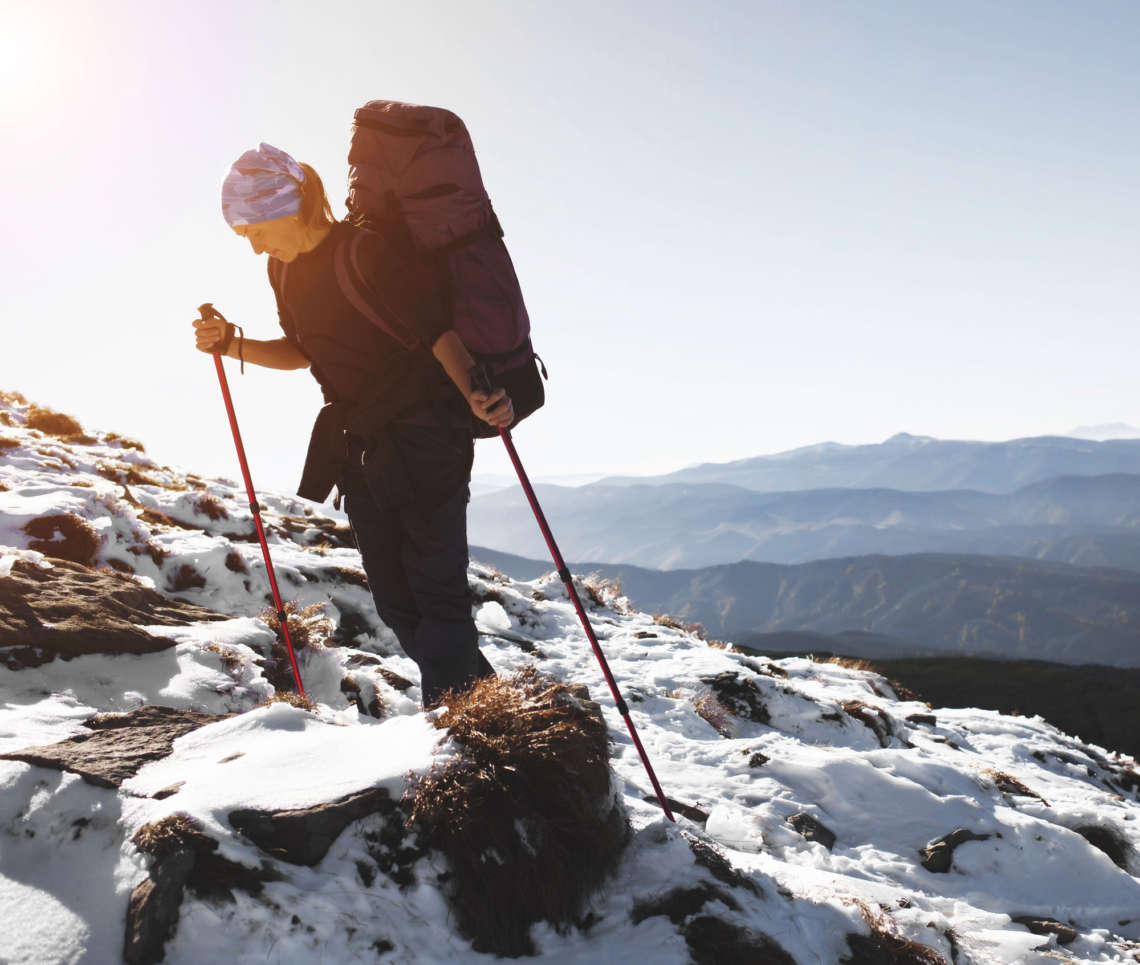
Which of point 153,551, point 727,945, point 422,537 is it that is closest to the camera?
point 727,945

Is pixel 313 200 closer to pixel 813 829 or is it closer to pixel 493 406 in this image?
pixel 493 406

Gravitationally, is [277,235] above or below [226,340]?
above

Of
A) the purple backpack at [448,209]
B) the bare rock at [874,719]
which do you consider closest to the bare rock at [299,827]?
the purple backpack at [448,209]

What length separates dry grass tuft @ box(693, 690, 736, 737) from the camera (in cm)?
709

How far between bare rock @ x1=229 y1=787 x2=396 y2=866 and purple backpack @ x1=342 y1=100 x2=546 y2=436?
6.66 feet

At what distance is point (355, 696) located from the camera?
5754 millimetres

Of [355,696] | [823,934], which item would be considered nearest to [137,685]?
[355,696]

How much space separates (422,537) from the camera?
353 cm

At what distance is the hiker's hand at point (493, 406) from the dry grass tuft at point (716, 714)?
16.8 ft

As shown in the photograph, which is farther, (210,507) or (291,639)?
(210,507)

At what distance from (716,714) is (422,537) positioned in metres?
5.05

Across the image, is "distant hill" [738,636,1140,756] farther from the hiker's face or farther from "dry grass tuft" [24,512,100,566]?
the hiker's face

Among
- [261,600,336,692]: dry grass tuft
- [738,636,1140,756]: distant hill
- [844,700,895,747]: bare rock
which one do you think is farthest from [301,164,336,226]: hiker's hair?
[738,636,1140,756]: distant hill

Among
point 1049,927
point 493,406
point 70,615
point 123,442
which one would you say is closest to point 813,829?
point 1049,927
